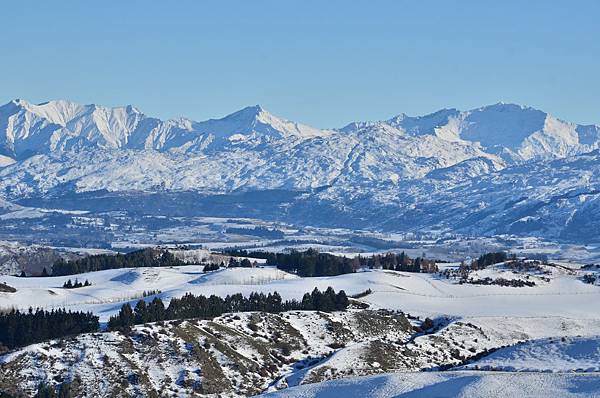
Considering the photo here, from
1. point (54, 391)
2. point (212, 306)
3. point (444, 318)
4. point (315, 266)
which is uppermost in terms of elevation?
point (315, 266)

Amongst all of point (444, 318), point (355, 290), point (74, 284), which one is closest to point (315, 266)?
point (355, 290)

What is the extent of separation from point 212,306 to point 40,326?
19.0 m

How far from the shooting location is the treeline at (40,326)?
4360 inches

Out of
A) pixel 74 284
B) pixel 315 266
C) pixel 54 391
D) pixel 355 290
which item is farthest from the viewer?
pixel 315 266

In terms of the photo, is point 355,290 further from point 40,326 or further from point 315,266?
point 40,326

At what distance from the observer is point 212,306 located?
123062mm

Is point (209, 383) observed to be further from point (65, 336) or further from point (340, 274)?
point (340, 274)

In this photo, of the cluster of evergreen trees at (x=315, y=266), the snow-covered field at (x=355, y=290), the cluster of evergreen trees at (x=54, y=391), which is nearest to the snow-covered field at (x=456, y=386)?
the cluster of evergreen trees at (x=54, y=391)

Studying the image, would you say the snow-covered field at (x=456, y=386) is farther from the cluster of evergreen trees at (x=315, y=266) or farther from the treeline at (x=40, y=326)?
the cluster of evergreen trees at (x=315, y=266)

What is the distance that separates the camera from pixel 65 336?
10556 centimetres

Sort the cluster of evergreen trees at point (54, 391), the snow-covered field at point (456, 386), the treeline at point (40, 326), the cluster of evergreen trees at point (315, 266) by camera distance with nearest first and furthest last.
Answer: the snow-covered field at point (456, 386)
the cluster of evergreen trees at point (54, 391)
the treeline at point (40, 326)
the cluster of evergreen trees at point (315, 266)

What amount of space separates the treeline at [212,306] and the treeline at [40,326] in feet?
9.57

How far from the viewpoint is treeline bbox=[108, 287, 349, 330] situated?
377 feet

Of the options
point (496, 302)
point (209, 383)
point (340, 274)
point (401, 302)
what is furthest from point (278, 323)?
point (340, 274)
